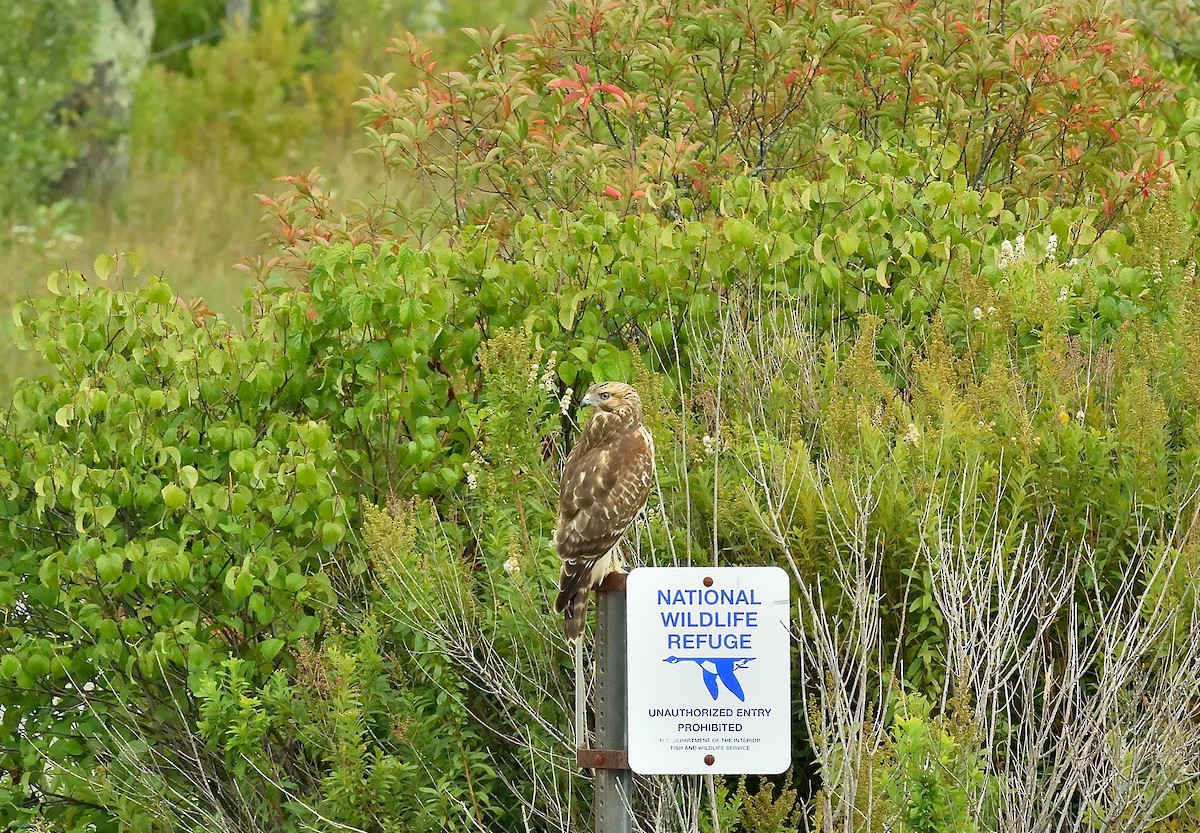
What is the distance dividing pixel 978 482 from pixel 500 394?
132cm

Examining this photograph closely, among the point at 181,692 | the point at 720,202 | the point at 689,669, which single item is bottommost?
the point at 181,692

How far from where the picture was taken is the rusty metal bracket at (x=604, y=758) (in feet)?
11.1

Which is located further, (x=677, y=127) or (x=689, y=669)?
(x=677, y=127)

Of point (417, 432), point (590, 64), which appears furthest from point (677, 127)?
point (417, 432)

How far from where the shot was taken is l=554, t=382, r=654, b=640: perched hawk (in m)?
4.06

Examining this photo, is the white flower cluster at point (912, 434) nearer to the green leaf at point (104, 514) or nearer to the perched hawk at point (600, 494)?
the perched hawk at point (600, 494)

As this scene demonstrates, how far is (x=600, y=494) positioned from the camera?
4.15 meters

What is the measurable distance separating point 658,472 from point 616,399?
0.54 meters

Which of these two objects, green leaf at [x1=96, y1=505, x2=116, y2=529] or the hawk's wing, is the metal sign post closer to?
the hawk's wing

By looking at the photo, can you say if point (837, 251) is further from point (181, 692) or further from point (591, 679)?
point (181, 692)

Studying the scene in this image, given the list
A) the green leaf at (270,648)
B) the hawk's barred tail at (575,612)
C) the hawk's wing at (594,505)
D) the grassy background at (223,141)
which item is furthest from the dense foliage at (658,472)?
the grassy background at (223,141)

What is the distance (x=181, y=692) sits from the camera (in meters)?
5.22

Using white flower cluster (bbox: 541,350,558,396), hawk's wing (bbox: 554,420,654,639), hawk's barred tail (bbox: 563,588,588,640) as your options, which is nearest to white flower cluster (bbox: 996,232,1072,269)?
white flower cluster (bbox: 541,350,558,396)

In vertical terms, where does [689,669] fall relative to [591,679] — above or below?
above
